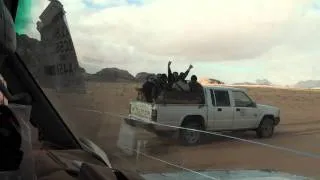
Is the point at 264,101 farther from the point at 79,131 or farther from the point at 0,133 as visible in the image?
the point at 0,133

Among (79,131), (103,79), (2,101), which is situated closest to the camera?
(2,101)

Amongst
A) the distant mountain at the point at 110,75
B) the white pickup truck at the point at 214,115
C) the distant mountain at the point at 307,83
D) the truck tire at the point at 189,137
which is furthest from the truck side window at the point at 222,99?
the distant mountain at the point at 110,75

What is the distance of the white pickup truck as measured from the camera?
28.0ft

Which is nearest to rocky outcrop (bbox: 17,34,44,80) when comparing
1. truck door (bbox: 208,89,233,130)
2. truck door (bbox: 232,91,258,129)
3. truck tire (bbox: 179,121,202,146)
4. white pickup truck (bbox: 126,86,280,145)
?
white pickup truck (bbox: 126,86,280,145)

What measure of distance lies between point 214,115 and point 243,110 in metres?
0.78

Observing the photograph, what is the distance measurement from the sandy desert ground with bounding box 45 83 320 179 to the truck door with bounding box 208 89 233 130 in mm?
691

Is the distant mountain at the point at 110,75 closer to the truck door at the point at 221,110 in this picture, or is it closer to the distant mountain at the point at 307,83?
the distant mountain at the point at 307,83

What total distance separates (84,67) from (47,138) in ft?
1.91

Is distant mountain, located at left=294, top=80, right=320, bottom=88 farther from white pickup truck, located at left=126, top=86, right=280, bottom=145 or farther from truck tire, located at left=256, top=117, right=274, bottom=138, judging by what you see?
→ truck tire, located at left=256, top=117, right=274, bottom=138

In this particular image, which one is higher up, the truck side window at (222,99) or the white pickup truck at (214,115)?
the truck side window at (222,99)

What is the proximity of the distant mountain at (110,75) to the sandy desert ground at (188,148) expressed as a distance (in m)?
0.03

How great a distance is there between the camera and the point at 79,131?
2.66 metres

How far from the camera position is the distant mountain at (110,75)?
10.2 feet

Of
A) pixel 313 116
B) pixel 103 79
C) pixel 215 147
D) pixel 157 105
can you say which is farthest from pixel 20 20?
pixel 313 116
